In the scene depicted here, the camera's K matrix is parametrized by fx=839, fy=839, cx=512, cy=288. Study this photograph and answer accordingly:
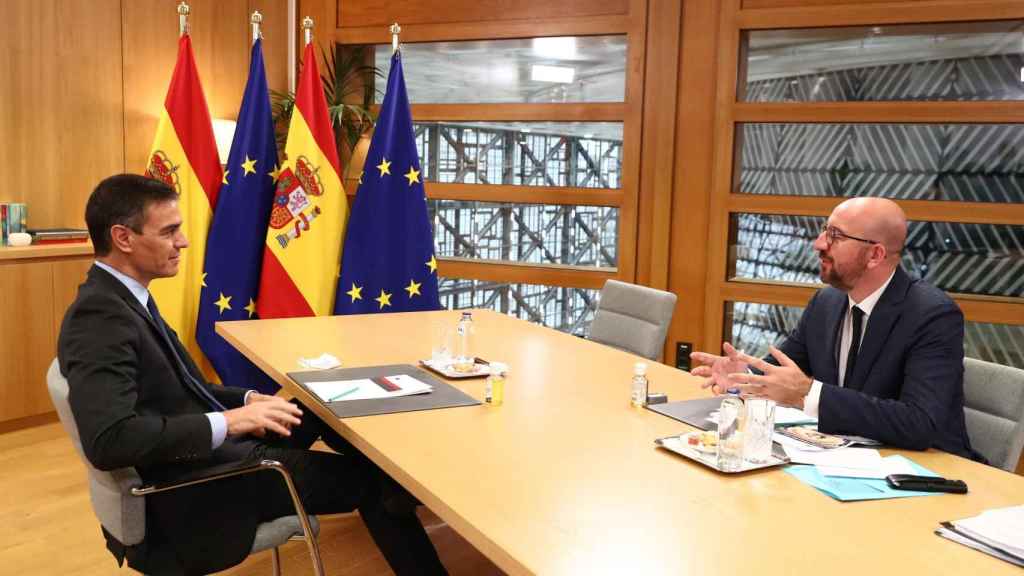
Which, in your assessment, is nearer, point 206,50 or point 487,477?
point 487,477

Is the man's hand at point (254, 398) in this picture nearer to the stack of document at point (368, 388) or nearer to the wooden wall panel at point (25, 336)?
the stack of document at point (368, 388)

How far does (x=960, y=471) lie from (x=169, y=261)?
1.99 metres

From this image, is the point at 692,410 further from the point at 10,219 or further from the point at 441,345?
the point at 10,219

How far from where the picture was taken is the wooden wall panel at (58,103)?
4.26 metres

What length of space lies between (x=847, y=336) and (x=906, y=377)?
10.8 inches

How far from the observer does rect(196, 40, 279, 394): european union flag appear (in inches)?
168

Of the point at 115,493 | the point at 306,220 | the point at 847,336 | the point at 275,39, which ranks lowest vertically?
the point at 115,493

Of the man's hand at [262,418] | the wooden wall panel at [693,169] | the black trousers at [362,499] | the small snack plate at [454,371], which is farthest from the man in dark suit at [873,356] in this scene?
the wooden wall panel at [693,169]

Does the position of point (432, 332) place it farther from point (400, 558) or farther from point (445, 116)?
point (445, 116)

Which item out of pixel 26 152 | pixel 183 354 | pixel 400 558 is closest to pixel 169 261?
pixel 183 354

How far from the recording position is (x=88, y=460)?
1.88 metres

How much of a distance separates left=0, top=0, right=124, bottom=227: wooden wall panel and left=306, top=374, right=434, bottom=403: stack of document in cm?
288

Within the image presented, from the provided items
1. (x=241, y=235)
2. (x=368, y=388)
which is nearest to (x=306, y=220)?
(x=241, y=235)

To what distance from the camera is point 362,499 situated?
227 cm
